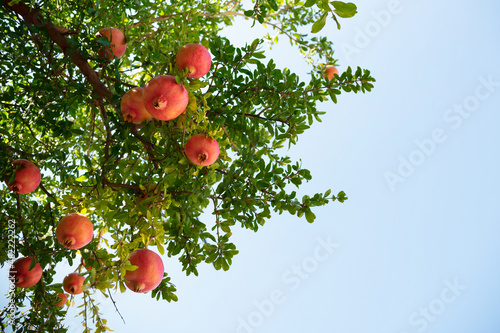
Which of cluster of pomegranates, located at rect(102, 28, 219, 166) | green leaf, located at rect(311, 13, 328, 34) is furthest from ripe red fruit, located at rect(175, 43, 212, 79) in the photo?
green leaf, located at rect(311, 13, 328, 34)

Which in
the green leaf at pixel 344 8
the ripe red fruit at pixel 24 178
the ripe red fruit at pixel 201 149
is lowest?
the green leaf at pixel 344 8

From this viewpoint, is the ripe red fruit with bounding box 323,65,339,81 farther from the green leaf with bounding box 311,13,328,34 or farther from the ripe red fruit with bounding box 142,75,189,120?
the green leaf with bounding box 311,13,328,34

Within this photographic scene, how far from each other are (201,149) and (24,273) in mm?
887

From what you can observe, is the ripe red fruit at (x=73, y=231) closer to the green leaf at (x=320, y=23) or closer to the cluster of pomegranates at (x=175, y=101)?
the cluster of pomegranates at (x=175, y=101)

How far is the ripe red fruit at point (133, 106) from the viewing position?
3.83ft

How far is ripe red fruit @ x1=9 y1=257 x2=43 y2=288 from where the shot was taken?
136cm

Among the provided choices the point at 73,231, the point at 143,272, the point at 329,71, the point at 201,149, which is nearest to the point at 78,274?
the point at 143,272

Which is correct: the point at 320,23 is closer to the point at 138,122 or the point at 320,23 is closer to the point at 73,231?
the point at 138,122

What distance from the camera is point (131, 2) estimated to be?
1979mm

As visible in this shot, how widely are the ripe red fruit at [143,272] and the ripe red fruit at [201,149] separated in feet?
1.01

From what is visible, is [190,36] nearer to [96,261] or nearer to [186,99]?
[186,99]

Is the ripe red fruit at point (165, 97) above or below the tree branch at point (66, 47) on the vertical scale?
below

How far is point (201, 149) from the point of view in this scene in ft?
3.37

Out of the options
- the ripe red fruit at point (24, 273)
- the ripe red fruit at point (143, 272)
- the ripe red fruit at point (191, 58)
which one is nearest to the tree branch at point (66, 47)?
the ripe red fruit at point (191, 58)
